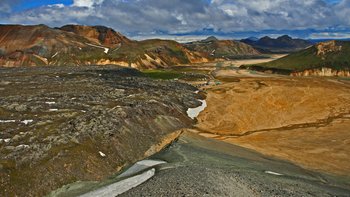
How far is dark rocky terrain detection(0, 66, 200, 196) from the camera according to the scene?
37250mm

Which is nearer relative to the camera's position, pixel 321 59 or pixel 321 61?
pixel 321 61

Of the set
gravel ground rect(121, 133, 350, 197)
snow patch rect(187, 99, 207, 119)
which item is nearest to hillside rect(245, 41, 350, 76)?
snow patch rect(187, 99, 207, 119)

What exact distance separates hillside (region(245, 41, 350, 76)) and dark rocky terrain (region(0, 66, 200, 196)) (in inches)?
3854

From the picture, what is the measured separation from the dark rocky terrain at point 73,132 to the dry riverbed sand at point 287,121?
8123mm

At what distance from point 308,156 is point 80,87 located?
55297 mm

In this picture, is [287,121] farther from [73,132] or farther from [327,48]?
[327,48]

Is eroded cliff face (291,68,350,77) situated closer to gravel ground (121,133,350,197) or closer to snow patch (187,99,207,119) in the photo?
snow patch (187,99,207,119)

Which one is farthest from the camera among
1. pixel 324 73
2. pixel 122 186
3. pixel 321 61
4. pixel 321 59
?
pixel 321 59

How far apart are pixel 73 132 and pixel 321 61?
14380cm

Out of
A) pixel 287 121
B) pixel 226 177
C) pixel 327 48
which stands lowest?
pixel 287 121

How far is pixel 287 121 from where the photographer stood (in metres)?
74.9

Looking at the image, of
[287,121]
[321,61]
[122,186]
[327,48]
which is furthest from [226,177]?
[327,48]

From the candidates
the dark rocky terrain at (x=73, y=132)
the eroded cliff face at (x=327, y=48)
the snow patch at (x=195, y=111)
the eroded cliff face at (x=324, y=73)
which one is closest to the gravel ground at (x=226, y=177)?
the dark rocky terrain at (x=73, y=132)

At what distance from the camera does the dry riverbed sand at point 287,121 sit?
53250 millimetres
